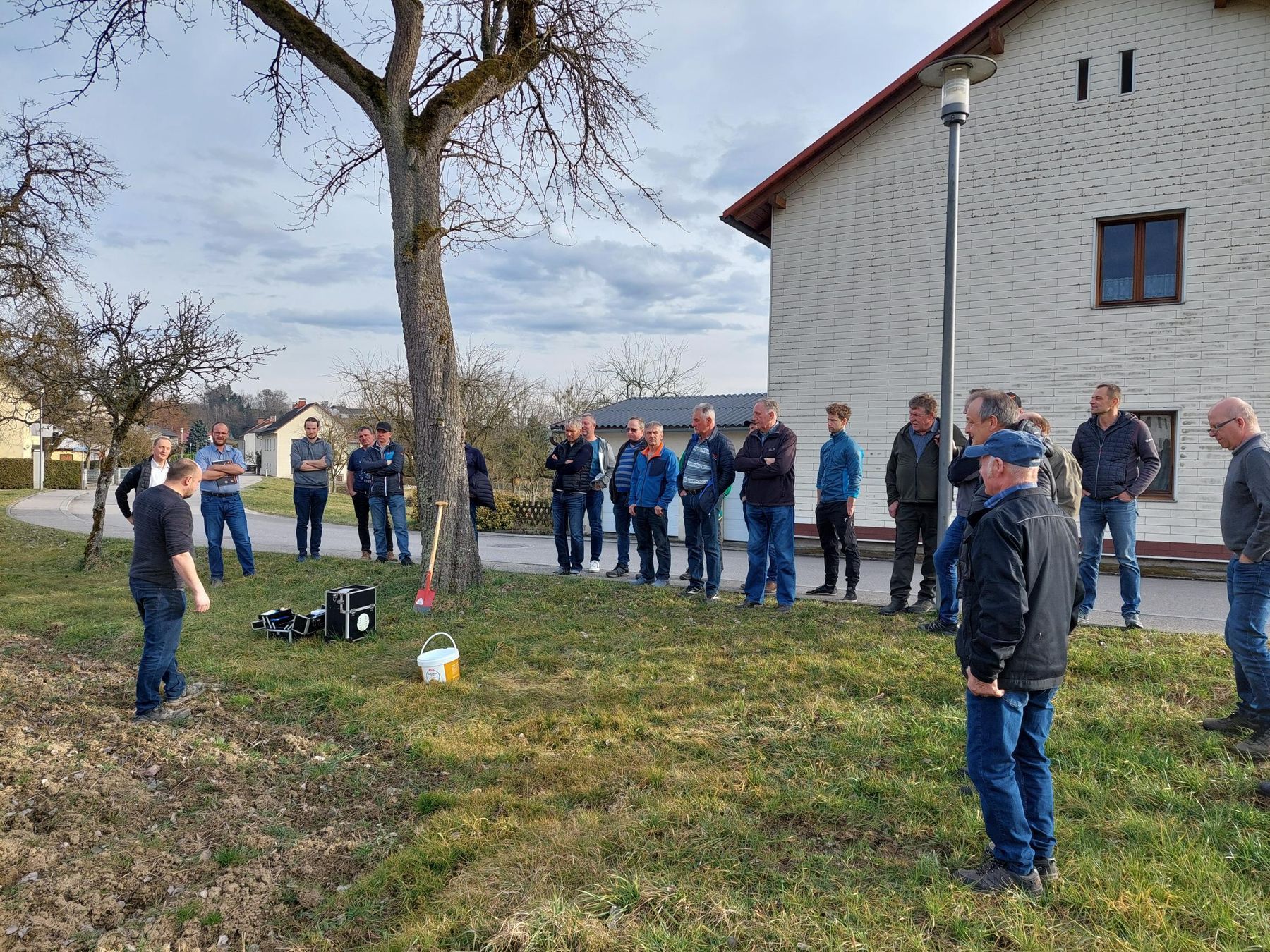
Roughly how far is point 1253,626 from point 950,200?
425 centimetres

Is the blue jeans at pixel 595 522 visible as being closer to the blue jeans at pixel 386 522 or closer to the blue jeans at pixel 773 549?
the blue jeans at pixel 386 522

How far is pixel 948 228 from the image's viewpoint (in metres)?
6.91

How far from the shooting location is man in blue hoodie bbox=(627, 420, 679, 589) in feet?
30.7

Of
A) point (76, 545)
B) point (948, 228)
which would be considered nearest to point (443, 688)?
point (948, 228)

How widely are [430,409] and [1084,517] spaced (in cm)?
680

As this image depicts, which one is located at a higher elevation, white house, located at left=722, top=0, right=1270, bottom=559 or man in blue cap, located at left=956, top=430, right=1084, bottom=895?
white house, located at left=722, top=0, right=1270, bottom=559

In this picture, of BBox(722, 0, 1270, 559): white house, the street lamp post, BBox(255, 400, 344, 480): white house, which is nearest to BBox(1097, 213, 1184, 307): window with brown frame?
BBox(722, 0, 1270, 559): white house

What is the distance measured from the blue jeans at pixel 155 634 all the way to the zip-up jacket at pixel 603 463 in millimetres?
5618

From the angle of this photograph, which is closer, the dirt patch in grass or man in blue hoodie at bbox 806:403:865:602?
the dirt patch in grass

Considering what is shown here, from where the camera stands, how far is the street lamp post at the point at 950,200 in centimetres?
638

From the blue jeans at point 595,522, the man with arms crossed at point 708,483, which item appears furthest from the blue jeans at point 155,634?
the blue jeans at point 595,522

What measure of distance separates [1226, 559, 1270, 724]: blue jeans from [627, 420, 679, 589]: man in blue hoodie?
5.75 meters

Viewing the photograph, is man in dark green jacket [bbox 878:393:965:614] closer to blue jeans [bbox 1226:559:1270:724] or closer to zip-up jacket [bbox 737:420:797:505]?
zip-up jacket [bbox 737:420:797:505]

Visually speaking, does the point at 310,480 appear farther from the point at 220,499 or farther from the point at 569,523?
the point at 569,523
